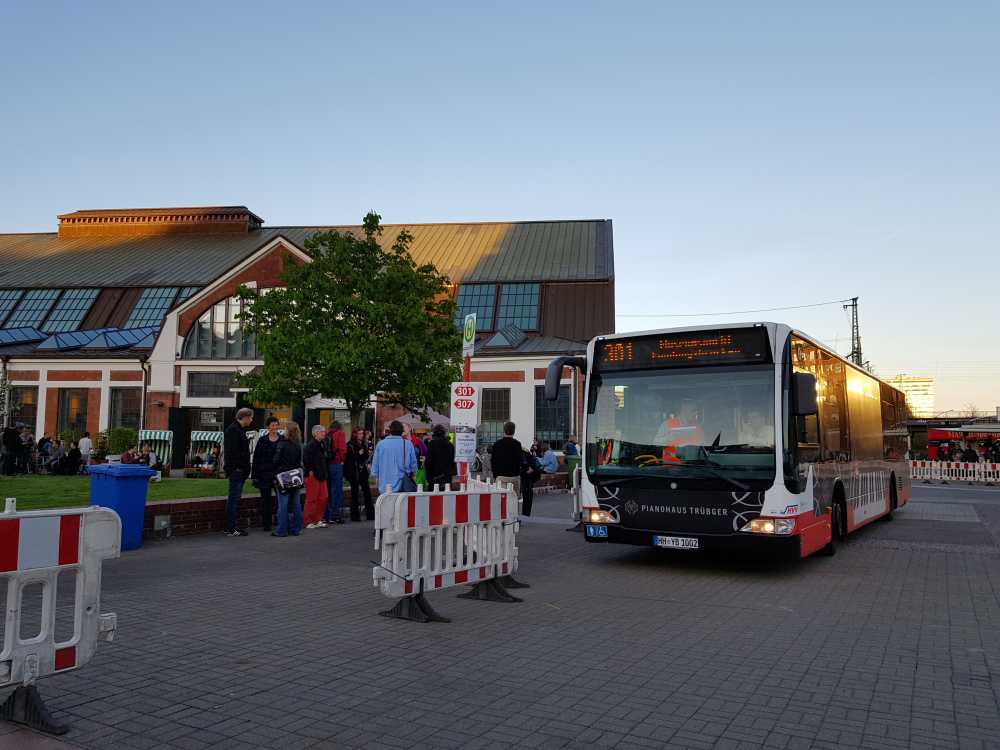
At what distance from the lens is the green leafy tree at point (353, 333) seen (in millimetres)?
25672

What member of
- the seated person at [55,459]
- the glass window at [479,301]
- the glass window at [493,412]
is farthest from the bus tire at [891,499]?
the glass window at [479,301]

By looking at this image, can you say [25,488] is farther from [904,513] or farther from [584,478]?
[904,513]

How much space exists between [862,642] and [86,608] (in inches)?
218

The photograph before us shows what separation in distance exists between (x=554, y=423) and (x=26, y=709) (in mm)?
33276

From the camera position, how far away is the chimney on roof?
164 ft

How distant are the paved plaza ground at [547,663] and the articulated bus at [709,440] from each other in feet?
2.15

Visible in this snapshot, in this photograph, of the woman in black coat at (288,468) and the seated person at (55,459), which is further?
the seated person at (55,459)

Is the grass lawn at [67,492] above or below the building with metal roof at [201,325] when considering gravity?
below

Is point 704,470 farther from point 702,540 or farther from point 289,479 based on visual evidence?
point 289,479

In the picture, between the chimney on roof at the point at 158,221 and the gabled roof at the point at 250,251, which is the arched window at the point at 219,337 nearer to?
the gabled roof at the point at 250,251

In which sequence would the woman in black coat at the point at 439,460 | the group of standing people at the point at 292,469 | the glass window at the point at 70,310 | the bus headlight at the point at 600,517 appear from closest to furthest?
the bus headlight at the point at 600,517, the group of standing people at the point at 292,469, the woman in black coat at the point at 439,460, the glass window at the point at 70,310

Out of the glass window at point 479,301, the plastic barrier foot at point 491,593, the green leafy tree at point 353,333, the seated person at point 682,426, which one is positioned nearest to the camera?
the plastic barrier foot at point 491,593

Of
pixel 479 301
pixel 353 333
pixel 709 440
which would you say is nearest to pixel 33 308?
pixel 479 301

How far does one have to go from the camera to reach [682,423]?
977 centimetres
